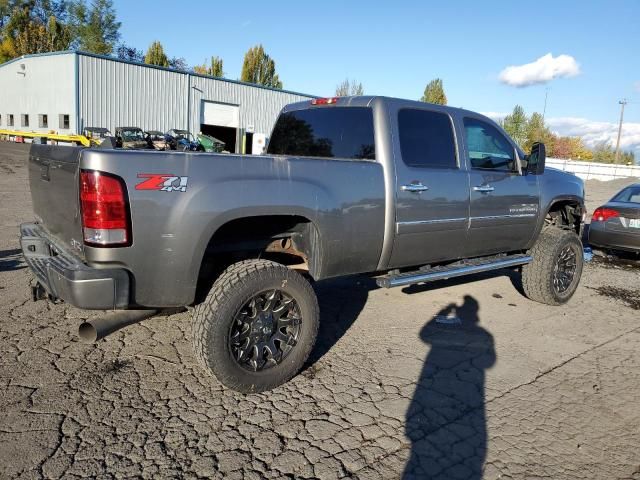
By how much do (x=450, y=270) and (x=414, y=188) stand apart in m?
1.00

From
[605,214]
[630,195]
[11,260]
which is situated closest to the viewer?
[11,260]

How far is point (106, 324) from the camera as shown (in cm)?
316

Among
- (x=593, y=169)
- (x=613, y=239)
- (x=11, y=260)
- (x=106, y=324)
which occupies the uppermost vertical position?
(x=593, y=169)

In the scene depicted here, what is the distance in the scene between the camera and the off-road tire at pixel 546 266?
570 cm

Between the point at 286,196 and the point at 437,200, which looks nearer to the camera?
the point at 286,196

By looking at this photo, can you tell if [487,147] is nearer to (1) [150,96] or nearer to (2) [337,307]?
(2) [337,307]

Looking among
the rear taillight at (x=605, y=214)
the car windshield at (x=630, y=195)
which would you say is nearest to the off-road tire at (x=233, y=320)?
the rear taillight at (x=605, y=214)

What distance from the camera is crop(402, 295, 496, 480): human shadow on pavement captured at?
2.79 m

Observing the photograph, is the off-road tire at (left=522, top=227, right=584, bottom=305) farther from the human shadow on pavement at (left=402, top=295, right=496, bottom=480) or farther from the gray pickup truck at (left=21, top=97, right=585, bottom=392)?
the human shadow on pavement at (left=402, top=295, right=496, bottom=480)

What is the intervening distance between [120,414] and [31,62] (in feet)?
105

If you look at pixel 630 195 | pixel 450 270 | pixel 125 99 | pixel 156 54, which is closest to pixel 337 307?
pixel 450 270

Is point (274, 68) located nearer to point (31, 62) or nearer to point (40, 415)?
point (31, 62)

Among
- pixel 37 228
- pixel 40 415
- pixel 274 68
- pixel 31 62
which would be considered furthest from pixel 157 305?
pixel 274 68

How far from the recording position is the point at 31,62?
93.9 feet
